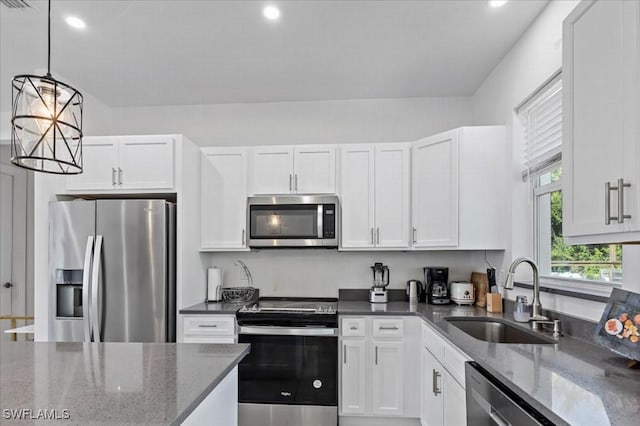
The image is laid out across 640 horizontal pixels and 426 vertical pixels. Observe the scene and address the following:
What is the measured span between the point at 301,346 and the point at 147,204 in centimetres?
151

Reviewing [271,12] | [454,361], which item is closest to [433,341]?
[454,361]

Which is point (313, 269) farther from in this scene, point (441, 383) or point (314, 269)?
point (441, 383)

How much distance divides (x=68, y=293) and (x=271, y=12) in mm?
2409

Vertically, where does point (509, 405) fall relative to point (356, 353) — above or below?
above

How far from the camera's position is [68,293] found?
9.64 feet

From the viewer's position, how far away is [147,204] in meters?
2.90

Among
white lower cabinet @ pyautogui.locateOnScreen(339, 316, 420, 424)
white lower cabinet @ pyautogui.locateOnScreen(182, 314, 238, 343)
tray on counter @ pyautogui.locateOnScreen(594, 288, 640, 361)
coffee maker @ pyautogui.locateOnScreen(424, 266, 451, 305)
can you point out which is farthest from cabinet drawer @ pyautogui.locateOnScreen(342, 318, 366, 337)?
tray on counter @ pyautogui.locateOnScreen(594, 288, 640, 361)

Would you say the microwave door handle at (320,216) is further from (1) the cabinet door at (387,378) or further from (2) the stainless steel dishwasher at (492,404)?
(2) the stainless steel dishwasher at (492,404)

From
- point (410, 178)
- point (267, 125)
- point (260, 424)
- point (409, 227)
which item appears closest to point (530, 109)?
point (410, 178)

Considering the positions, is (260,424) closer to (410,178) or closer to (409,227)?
(409,227)

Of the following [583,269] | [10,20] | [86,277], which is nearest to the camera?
[583,269]

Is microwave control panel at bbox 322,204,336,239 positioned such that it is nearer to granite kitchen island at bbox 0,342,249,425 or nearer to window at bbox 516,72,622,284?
window at bbox 516,72,622,284

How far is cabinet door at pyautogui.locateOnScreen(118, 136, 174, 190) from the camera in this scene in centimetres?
306

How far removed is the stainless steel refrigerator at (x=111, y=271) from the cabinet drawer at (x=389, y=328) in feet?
4.91
